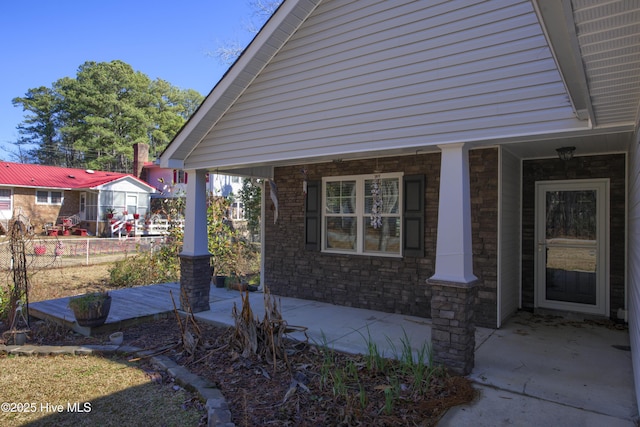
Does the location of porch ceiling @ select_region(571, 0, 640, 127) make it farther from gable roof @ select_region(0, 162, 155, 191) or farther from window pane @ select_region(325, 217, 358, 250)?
gable roof @ select_region(0, 162, 155, 191)

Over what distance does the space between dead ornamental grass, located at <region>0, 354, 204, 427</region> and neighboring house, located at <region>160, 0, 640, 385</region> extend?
2587 millimetres

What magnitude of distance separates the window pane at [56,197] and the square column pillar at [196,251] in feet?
79.6

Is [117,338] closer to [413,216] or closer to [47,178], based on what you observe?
[413,216]

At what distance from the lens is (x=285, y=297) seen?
8.49m

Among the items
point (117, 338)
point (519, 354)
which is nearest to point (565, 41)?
point (519, 354)

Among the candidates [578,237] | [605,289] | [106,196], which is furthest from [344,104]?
[106,196]

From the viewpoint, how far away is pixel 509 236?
6457 millimetres

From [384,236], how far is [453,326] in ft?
9.94

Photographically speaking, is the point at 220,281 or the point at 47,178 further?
the point at 47,178

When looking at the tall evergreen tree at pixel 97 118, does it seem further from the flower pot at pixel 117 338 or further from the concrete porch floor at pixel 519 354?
the flower pot at pixel 117 338

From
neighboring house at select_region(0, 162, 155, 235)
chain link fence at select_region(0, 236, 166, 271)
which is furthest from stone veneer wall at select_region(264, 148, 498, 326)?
neighboring house at select_region(0, 162, 155, 235)

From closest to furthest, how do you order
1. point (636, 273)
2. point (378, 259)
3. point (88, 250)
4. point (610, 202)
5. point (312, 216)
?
1. point (636, 273)
2. point (610, 202)
3. point (378, 259)
4. point (312, 216)
5. point (88, 250)

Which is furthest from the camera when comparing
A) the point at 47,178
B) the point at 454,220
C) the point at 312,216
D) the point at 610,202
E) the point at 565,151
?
the point at 47,178

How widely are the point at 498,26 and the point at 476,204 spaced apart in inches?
108
